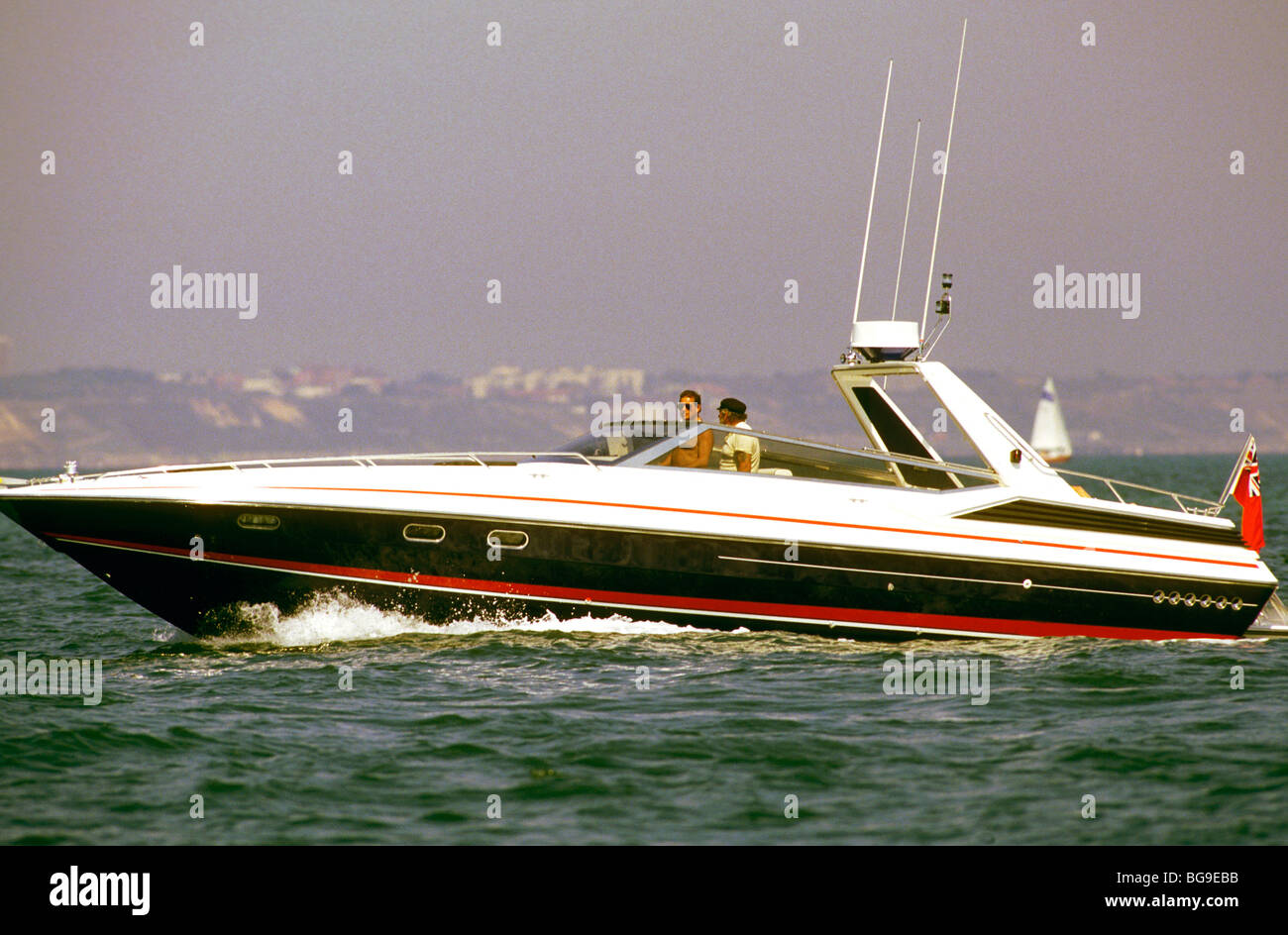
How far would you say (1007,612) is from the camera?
11.9 meters

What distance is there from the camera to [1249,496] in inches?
510

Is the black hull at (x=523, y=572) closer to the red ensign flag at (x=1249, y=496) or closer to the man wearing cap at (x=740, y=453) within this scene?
the man wearing cap at (x=740, y=453)

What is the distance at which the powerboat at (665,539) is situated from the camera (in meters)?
11.1

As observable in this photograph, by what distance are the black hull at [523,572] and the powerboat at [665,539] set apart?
0.05ft

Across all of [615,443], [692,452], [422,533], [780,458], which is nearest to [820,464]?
[780,458]

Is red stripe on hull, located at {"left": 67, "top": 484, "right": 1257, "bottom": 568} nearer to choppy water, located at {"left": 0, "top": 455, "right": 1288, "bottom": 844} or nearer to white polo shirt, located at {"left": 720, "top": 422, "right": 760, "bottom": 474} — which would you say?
white polo shirt, located at {"left": 720, "top": 422, "right": 760, "bottom": 474}

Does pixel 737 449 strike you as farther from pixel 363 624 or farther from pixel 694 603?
pixel 363 624

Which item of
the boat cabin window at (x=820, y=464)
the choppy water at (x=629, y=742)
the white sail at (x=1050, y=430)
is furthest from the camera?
the white sail at (x=1050, y=430)

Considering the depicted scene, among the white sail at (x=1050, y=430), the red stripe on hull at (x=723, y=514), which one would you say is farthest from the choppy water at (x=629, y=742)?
the white sail at (x=1050, y=430)

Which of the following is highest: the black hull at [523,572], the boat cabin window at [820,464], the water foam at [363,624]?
the boat cabin window at [820,464]

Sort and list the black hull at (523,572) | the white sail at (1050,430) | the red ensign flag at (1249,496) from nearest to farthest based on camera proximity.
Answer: the black hull at (523,572), the red ensign flag at (1249,496), the white sail at (1050,430)
